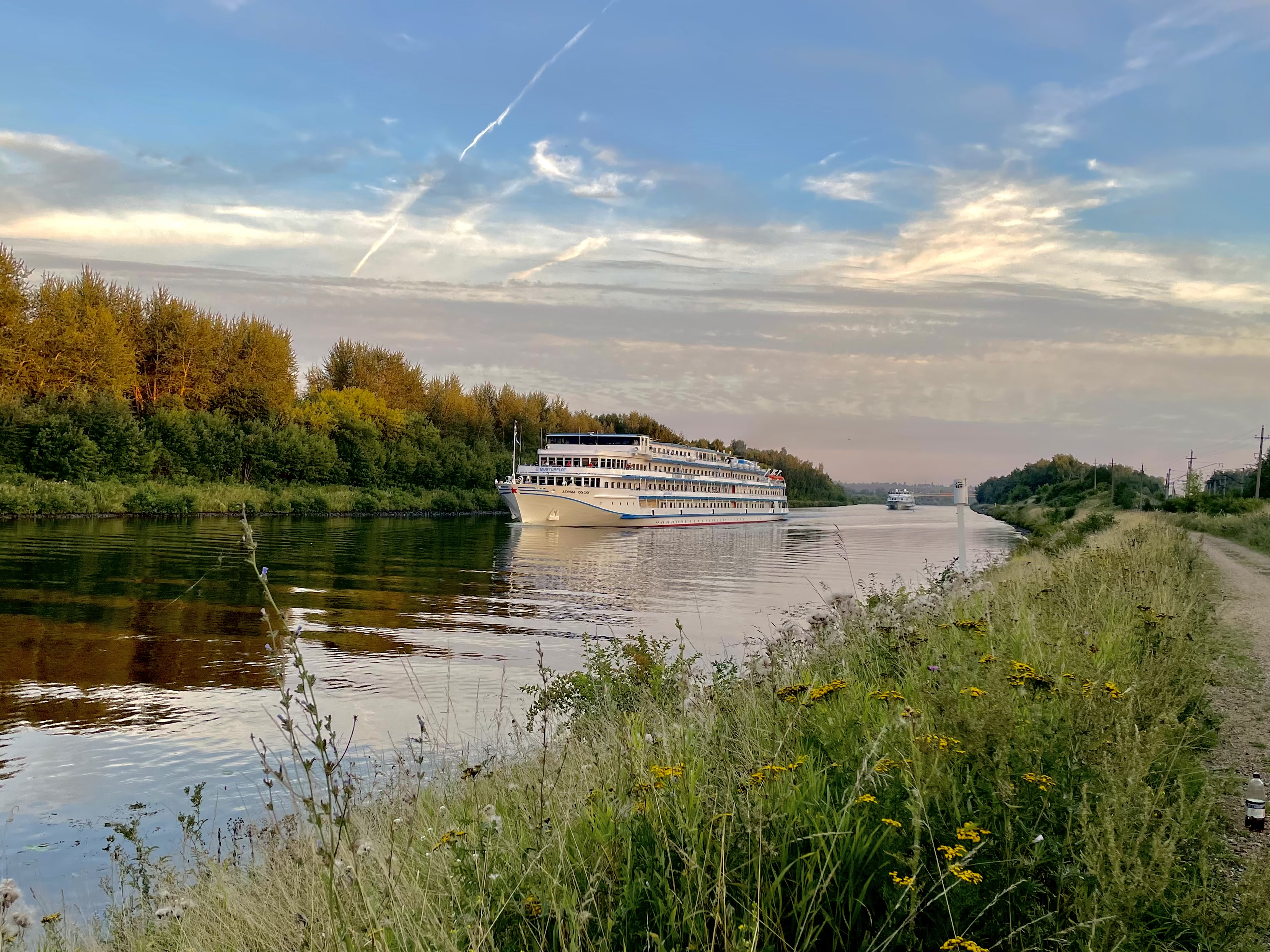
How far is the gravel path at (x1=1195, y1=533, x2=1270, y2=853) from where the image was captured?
5.60 m

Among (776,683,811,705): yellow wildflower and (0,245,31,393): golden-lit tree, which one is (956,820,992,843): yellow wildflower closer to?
(776,683,811,705): yellow wildflower

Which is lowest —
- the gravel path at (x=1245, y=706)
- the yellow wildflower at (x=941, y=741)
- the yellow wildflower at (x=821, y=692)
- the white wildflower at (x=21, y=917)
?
the gravel path at (x=1245, y=706)

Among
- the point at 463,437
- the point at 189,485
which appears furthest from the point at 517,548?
the point at 463,437

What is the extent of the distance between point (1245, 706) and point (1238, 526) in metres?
39.4

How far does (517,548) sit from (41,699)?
32721 mm

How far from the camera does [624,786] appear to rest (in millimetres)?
4684

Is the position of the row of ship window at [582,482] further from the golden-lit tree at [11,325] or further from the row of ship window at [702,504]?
the golden-lit tree at [11,325]

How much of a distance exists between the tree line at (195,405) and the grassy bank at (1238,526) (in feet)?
198

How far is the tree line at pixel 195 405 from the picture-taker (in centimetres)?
5450

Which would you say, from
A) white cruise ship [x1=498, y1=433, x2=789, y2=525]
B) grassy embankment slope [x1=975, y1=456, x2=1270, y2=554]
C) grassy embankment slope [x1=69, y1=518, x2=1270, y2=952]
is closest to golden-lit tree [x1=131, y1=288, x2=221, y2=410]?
white cruise ship [x1=498, y1=433, x2=789, y2=525]

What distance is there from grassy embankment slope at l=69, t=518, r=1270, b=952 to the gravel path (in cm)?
21

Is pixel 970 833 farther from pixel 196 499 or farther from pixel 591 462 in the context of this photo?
pixel 591 462

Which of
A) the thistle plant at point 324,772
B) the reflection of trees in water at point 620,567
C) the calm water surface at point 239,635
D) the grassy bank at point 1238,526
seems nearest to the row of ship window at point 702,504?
the reflection of trees in water at point 620,567

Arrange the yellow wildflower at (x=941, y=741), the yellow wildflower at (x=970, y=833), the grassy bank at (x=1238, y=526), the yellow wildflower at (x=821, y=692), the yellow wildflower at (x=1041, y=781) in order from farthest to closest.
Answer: the grassy bank at (x=1238, y=526), the yellow wildflower at (x=821, y=692), the yellow wildflower at (x=941, y=741), the yellow wildflower at (x=1041, y=781), the yellow wildflower at (x=970, y=833)
